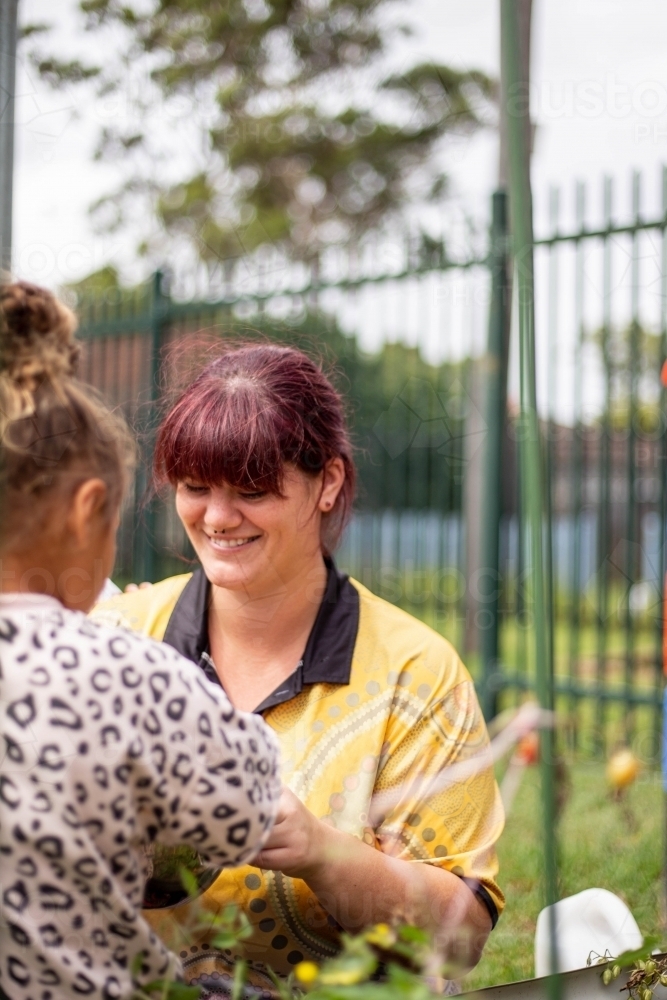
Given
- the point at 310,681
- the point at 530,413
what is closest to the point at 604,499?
the point at 310,681

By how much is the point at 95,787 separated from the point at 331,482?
665 mm

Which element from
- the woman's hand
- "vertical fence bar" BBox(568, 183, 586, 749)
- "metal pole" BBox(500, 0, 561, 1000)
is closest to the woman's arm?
the woman's hand

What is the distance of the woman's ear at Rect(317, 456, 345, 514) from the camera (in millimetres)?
1352

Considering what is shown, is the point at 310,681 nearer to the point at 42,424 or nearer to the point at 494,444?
the point at 42,424

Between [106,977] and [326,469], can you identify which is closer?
[106,977]

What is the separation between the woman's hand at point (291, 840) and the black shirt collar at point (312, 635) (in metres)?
0.34

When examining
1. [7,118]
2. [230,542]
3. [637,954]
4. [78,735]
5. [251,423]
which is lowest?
[637,954]

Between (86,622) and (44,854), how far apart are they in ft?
0.57

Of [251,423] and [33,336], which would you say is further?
[251,423]

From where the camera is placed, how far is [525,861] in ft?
9.36

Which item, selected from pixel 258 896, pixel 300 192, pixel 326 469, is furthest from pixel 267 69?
pixel 300 192

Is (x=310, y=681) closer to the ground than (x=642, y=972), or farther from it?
farther from it

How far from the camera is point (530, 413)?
81 cm

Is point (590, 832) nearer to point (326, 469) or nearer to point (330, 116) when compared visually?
point (326, 469)
